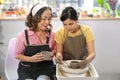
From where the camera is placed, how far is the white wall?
2.73m

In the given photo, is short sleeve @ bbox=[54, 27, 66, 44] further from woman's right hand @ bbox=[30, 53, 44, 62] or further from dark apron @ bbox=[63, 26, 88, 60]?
woman's right hand @ bbox=[30, 53, 44, 62]

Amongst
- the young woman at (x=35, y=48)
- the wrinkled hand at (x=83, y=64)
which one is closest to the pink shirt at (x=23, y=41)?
the young woman at (x=35, y=48)

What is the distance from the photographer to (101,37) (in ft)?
9.09

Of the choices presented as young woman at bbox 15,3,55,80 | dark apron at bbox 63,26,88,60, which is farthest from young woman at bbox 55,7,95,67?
young woman at bbox 15,3,55,80

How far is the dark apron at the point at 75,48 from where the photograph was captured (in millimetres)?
1910

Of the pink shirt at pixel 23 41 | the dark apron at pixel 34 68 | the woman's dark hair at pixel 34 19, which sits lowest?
the dark apron at pixel 34 68

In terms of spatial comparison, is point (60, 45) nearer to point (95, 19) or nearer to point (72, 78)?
point (72, 78)

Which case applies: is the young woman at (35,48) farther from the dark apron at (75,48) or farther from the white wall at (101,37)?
→ the white wall at (101,37)

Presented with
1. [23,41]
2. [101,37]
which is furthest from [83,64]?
[101,37]

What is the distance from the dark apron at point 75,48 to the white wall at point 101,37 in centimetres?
84

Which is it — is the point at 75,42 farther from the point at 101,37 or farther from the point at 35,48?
the point at 101,37

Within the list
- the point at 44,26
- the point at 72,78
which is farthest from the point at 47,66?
the point at 72,78

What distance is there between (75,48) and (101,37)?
0.92 meters

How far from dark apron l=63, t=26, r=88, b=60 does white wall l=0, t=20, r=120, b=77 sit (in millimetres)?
843
